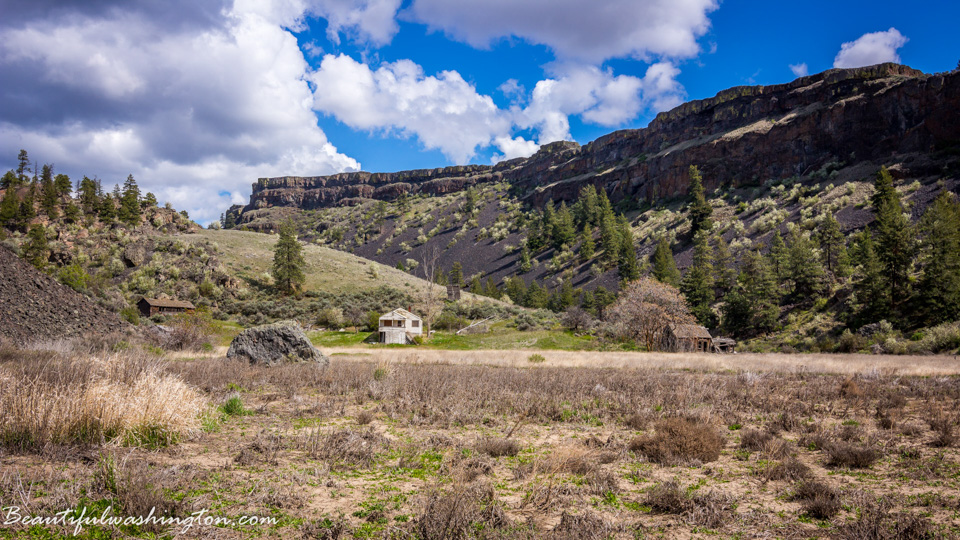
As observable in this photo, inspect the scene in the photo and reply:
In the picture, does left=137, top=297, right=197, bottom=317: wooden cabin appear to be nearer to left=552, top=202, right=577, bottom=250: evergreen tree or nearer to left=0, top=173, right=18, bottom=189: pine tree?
left=0, top=173, right=18, bottom=189: pine tree

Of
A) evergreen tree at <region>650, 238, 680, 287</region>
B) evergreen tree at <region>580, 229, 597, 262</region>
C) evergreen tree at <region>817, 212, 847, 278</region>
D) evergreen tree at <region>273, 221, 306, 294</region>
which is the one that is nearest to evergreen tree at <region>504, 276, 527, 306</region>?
evergreen tree at <region>580, 229, 597, 262</region>

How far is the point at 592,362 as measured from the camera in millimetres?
21328

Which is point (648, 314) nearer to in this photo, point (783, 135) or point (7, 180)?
point (783, 135)

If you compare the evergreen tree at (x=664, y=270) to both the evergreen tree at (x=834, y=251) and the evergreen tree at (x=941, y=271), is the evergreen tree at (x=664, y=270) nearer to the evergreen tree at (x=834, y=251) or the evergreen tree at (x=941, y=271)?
the evergreen tree at (x=834, y=251)

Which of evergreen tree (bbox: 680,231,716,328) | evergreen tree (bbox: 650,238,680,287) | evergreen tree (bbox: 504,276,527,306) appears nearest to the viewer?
evergreen tree (bbox: 680,231,716,328)

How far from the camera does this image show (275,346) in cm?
1747

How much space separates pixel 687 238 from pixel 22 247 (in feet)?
307

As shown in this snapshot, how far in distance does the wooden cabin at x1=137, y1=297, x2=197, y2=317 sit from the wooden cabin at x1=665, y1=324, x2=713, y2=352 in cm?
4535

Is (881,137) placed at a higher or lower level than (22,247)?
higher

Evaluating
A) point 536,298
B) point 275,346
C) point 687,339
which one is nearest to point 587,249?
point 536,298

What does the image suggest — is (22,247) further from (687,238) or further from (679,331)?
(687,238)

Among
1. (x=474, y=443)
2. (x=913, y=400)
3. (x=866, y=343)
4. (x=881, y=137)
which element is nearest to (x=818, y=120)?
(x=881, y=137)

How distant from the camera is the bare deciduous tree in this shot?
37.0 m

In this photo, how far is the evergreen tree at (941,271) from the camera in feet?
107
